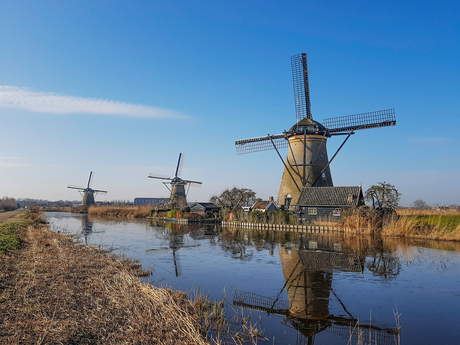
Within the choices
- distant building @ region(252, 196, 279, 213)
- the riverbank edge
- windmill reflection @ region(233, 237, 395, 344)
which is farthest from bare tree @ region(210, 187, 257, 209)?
the riverbank edge

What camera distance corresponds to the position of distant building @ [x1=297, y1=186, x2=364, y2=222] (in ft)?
74.4

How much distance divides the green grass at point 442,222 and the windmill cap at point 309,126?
9.62 metres

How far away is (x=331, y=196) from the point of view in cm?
2362

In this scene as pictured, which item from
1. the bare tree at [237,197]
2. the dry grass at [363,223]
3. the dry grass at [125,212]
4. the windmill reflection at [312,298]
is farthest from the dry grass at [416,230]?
the dry grass at [125,212]

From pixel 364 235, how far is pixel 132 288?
51.8 ft

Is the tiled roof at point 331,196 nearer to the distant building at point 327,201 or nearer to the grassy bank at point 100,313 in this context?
the distant building at point 327,201

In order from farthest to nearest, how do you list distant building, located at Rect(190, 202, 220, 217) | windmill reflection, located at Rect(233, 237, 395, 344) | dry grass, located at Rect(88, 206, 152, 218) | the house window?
dry grass, located at Rect(88, 206, 152, 218), distant building, located at Rect(190, 202, 220, 217), the house window, windmill reflection, located at Rect(233, 237, 395, 344)

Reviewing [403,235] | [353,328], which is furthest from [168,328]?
[403,235]

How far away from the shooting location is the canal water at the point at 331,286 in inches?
214

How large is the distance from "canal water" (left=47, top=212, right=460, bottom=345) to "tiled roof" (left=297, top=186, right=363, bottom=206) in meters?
8.05

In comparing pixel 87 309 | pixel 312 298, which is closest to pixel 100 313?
pixel 87 309

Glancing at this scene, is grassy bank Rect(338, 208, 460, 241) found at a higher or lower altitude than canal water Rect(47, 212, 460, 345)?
higher

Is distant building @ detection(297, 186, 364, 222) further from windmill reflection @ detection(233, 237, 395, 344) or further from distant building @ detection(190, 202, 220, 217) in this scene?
distant building @ detection(190, 202, 220, 217)

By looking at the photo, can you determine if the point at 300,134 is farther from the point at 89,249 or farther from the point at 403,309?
the point at 403,309
